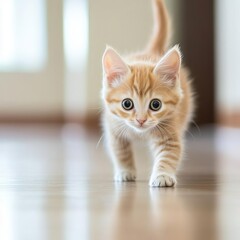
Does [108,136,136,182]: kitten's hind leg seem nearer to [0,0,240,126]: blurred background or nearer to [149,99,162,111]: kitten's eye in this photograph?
[149,99,162,111]: kitten's eye

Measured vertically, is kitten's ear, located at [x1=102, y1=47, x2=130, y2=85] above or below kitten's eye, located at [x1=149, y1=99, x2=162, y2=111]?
above

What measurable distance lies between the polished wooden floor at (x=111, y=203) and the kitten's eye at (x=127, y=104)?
199 mm

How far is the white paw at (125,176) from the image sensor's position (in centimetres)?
190

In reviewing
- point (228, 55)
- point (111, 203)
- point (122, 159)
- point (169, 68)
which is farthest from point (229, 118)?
point (111, 203)

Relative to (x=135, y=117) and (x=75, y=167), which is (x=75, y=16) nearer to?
(x=75, y=167)

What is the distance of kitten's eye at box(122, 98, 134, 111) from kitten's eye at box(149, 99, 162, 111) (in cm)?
5

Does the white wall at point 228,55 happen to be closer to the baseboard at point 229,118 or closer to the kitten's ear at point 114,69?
the baseboard at point 229,118

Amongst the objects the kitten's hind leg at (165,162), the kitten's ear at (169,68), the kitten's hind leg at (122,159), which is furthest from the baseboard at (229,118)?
the kitten's ear at (169,68)

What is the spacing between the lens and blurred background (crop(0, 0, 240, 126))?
6043mm

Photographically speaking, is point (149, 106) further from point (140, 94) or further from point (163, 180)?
point (163, 180)

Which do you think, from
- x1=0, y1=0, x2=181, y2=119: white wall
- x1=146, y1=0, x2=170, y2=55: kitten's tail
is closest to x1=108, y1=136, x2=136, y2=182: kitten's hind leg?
x1=146, y1=0, x2=170, y2=55: kitten's tail

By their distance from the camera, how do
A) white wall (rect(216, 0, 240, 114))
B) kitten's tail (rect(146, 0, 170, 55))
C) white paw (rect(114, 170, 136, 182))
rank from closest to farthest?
white paw (rect(114, 170, 136, 182)) → kitten's tail (rect(146, 0, 170, 55)) → white wall (rect(216, 0, 240, 114))

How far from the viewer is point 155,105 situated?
1648 mm

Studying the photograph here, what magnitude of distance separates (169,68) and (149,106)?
11 cm
